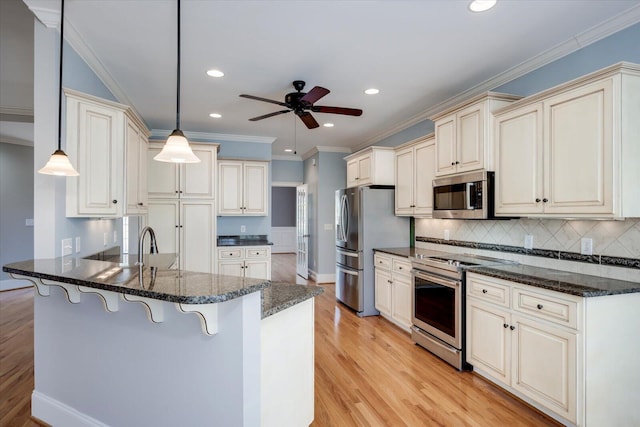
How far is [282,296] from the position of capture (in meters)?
1.77

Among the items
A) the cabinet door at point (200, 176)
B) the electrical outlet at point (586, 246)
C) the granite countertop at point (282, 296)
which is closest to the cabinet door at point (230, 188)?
the cabinet door at point (200, 176)

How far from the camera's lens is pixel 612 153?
2041mm

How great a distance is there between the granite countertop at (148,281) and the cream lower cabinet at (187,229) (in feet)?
9.08

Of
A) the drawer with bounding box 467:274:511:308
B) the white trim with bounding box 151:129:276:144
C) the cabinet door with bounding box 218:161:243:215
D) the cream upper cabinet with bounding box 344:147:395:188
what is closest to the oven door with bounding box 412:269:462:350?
the drawer with bounding box 467:274:511:308

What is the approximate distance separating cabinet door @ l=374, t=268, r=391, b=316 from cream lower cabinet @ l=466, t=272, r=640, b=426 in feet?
6.06

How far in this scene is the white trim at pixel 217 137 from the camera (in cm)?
537

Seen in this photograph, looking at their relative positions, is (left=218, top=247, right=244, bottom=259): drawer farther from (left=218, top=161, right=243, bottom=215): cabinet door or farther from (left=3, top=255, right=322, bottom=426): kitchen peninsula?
(left=3, top=255, right=322, bottom=426): kitchen peninsula

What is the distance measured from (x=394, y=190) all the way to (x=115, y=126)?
336 cm

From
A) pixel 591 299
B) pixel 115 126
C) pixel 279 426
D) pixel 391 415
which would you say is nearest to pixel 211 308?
pixel 279 426

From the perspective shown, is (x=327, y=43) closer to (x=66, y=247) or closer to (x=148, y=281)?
(x=148, y=281)

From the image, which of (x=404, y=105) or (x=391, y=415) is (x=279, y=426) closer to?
(x=391, y=415)

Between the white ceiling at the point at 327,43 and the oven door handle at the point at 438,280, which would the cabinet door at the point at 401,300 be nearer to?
the oven door handle at the point at 438,280

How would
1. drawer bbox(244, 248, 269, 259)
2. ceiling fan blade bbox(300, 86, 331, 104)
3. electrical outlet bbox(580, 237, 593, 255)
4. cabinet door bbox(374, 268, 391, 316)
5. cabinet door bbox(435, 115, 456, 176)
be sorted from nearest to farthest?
electrical outlet bbox(580, 237, 593, 255), ceiling fan blade bbox(300, 86, 331, 104), cabinet door bbox(435, 115, 456, 176), cabinet door bbox(374, 268, 391, 316), drawer bbox(244, 248, 269, 259)

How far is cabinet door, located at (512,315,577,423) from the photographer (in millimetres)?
2041
